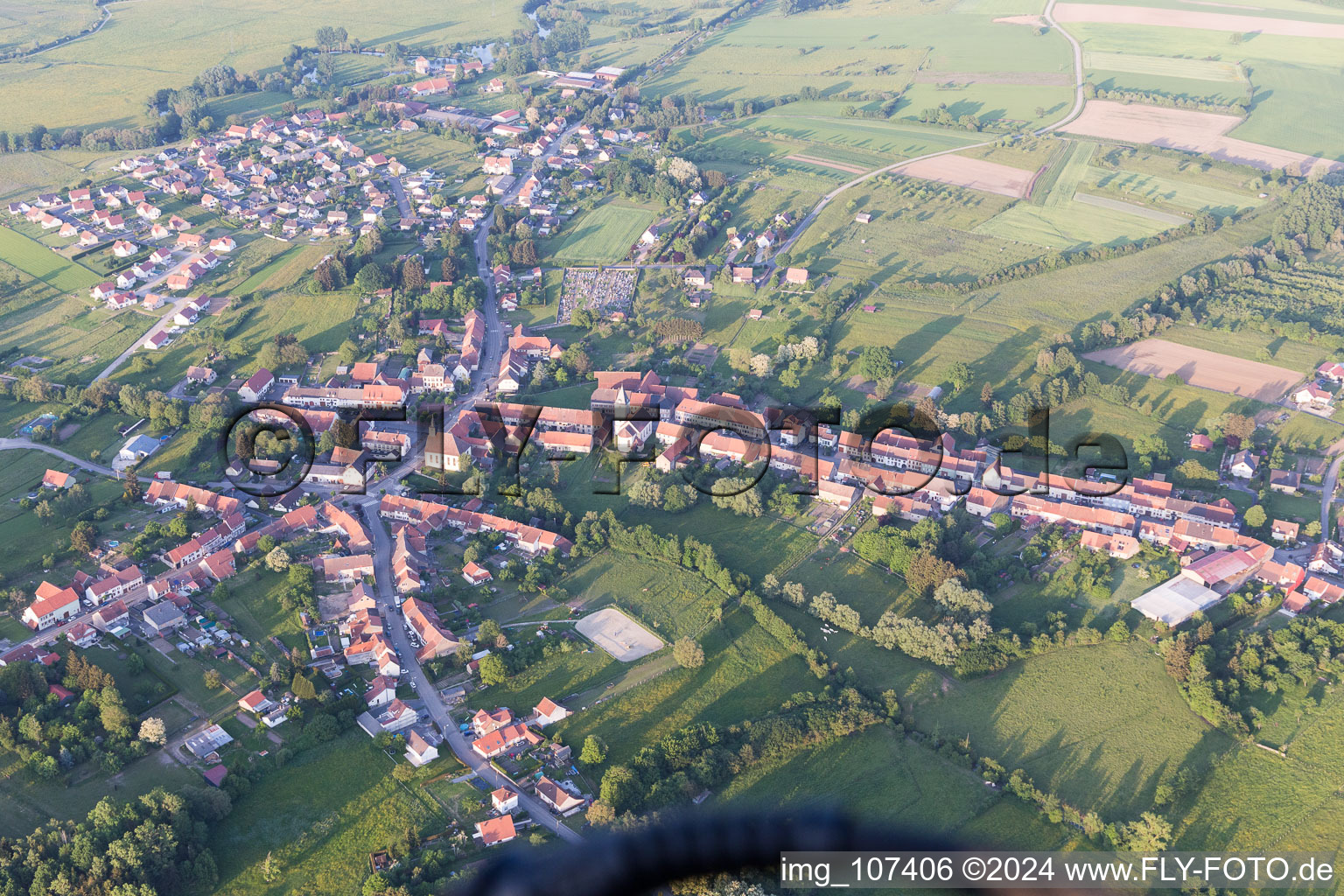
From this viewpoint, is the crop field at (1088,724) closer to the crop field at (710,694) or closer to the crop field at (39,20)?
the crop field at (710,694)

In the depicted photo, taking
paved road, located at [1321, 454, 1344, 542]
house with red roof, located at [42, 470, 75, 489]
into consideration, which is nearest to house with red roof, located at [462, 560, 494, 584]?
house with red roof, located at [42, 470, 75, 489]

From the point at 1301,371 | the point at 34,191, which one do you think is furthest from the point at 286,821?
the point at 34,191

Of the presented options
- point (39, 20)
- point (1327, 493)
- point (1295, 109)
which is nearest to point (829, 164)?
point (1295, 109)

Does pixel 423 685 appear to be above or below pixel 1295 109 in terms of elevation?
below

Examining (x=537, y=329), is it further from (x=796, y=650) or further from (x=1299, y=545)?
(x=1299, y=545)

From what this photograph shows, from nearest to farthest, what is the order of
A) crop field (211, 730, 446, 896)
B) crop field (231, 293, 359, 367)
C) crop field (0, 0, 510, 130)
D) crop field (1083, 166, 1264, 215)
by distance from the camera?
crop field (211, 730, 446, 896), crop field (231, 293, 359, 367), crop field (1083, 166, 1264, 215), crop field (0, 0, 510, 130)

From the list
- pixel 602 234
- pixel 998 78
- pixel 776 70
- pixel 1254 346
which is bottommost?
pixel 1254 346

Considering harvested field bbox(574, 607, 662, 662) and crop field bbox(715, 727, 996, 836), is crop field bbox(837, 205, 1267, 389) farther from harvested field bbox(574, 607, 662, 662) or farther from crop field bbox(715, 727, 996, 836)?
crop field bbox(715, 727, 996, 836)

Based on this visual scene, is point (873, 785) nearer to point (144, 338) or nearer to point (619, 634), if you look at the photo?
point (619, 634)
